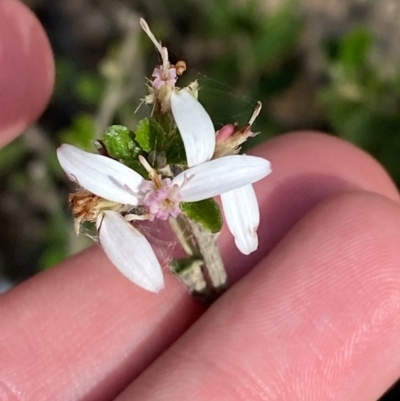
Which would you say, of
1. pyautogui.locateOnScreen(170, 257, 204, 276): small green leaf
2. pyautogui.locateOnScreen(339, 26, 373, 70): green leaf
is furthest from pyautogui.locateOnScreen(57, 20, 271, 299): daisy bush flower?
pyautogui.locateOnScreen(339, 26, 373, 70): green leaf

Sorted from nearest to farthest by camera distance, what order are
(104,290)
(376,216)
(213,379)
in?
1. (213,379)
2. (376,216)
3. (104,290)

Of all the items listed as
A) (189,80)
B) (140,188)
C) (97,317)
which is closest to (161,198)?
(140,188)

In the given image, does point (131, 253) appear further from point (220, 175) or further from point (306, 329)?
point (306, 329)

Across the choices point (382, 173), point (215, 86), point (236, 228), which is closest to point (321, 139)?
point (382, 173)

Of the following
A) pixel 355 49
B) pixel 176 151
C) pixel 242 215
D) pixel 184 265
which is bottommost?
pixel 355 49

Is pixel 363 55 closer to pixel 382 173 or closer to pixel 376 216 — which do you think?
pixel 382 173

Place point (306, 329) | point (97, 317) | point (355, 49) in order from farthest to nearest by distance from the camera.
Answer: point (355, 49)
point (97, 317)
point (306, 329)

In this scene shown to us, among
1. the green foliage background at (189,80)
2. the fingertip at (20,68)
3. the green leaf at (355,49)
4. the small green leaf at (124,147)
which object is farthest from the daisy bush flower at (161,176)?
the green leaf at (355,49)
